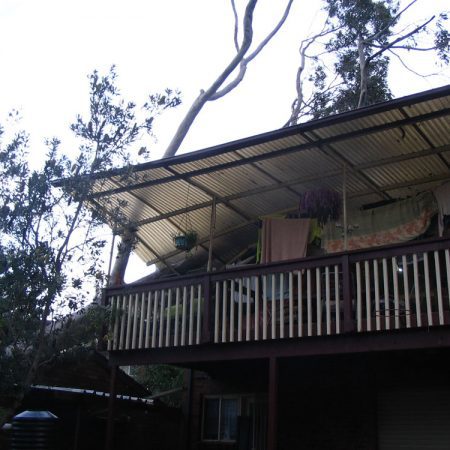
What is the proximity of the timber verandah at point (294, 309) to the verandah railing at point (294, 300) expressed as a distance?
1 centimetres

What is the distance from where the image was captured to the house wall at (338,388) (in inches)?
387

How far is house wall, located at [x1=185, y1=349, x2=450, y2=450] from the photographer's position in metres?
9.84

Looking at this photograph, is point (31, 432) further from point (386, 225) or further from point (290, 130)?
point (386, 225)

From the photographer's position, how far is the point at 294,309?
30.0 feet

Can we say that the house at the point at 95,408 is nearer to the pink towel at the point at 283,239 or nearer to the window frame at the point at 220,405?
the window frame at the point at 220,405

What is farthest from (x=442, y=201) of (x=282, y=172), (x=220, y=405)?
(x=220, y=405)

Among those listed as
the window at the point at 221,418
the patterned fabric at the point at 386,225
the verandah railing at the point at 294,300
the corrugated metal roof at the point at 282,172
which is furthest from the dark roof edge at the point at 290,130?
the window at the point at 221,418

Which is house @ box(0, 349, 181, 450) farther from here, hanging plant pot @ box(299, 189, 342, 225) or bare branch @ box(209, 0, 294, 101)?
bare branch @ box(209, 0, 294, 101)

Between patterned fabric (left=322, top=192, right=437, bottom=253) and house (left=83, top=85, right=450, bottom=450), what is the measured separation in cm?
2

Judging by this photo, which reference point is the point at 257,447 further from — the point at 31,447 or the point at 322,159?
the point at 31,447

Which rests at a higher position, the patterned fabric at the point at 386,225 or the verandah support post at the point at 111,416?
the patterned fabric at the point at 386,225

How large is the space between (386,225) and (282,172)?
2051 millimetres

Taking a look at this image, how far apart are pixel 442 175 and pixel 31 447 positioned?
7243 mm

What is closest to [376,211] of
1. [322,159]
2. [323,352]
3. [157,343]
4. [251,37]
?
[322,159]
